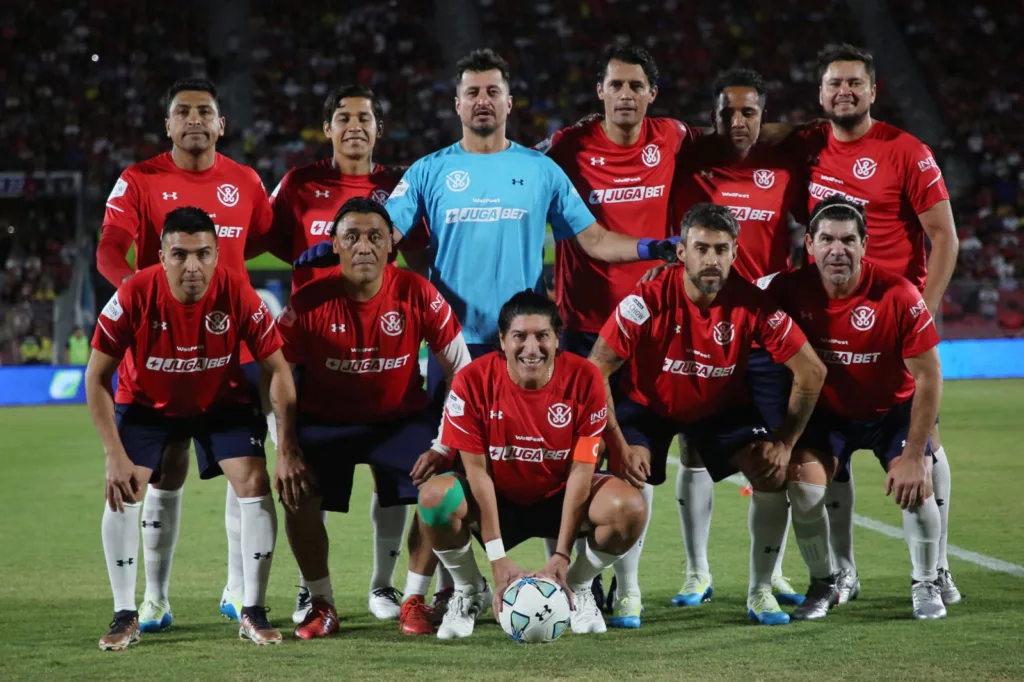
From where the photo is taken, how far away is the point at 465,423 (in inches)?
204

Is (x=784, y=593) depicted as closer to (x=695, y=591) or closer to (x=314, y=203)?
(x=695, y=591)

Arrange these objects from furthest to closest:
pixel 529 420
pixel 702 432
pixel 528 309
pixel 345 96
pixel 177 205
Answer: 1. pixel 345 96
2. pixel 177 205
3. pixel 702 432
4. pixel 529 420
5. pixel 528 309

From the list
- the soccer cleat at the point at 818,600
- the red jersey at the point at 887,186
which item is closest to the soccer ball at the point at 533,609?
the soccer cleat at the point at 818,600

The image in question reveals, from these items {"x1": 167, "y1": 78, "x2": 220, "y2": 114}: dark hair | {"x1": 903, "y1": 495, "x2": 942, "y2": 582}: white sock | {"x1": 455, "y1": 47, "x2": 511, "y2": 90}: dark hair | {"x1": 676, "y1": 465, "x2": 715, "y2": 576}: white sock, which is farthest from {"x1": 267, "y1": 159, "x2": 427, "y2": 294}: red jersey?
{"x1": 903, "y1": 495, "x2": 942, "y2": 582}: white sock

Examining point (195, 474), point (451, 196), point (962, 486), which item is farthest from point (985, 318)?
point (451, 196)

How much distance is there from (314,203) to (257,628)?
207 centimetres

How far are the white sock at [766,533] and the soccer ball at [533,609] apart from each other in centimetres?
103

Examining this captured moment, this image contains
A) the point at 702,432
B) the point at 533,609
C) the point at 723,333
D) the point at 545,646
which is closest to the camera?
the point at 533,609

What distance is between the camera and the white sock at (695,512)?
6027 mm

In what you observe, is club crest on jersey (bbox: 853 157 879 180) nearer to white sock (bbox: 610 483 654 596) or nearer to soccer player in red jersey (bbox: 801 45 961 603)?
soccer player in red jersey (bbox: 801 45 961 603)

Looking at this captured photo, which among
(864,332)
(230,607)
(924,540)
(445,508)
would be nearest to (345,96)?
(445,508)

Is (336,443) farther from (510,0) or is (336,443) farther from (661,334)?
(510,0)

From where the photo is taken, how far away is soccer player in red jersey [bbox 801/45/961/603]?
605 cm

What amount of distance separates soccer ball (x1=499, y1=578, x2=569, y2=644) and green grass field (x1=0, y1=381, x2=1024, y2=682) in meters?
0.09
